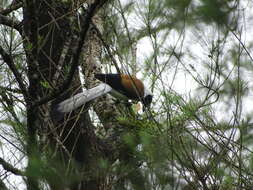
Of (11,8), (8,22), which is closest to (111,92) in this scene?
(11,8)

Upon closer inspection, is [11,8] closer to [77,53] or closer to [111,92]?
[77,53]

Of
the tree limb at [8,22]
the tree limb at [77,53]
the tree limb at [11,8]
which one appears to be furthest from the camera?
the tree limb at [11,8]

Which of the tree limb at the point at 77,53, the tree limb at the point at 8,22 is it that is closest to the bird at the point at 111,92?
the tree limb at the point at 77,53

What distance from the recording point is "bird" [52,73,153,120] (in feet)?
7.78

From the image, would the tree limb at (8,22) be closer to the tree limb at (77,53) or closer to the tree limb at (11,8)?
the tree limb at (11,8)

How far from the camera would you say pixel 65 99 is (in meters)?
2.52

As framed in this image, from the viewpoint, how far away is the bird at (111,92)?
7.78 ft

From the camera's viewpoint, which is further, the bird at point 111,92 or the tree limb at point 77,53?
the bird at point 111,92

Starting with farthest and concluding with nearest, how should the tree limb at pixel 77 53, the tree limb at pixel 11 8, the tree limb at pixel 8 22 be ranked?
1. the tree limb at pixel 11 8
2. the tree limb at pixel 8 22
3. the tree limb at pixel 77 53

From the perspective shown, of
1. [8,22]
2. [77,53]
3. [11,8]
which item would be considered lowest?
[77,53]

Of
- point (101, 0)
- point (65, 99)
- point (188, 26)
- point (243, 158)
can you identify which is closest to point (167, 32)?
point (188, 26)

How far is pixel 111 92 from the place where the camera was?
151 inches

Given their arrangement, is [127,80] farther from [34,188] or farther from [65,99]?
[34,188]

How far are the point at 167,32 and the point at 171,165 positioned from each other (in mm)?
910
